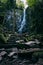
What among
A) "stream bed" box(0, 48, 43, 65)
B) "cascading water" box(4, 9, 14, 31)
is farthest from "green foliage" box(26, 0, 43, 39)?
"stream bed" box(0, 48, 43, 65)

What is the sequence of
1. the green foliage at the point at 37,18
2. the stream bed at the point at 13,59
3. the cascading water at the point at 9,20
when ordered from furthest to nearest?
the cascading water at the point at 9,20, the green foliage at the point at 37,18, the stream bed at the point at 13,59

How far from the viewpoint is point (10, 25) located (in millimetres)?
28875

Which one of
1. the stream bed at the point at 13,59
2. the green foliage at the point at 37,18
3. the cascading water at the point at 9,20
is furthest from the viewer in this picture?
the cascading water at the point at 9,20

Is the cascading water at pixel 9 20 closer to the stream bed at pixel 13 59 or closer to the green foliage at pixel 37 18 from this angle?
the green foliage at pixel 37 18

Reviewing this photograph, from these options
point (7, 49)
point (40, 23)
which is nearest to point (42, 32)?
point (40, 23)

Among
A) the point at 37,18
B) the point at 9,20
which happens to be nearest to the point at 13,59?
the point at 37,18

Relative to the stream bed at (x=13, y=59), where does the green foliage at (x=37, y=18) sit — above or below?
above

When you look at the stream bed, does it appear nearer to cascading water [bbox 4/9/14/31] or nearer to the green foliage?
the green foliage

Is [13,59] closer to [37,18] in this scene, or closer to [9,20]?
[37,18]

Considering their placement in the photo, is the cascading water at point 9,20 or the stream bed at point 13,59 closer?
the stream bed at point 13,59

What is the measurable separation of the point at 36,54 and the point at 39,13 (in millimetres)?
9225

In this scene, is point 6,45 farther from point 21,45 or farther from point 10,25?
point 10,25

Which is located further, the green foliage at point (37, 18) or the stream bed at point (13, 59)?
the green foliage at point (37, 18)

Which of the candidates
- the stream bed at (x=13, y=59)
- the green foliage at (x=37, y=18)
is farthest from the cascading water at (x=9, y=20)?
the stream bed at (x=13, y=59)
